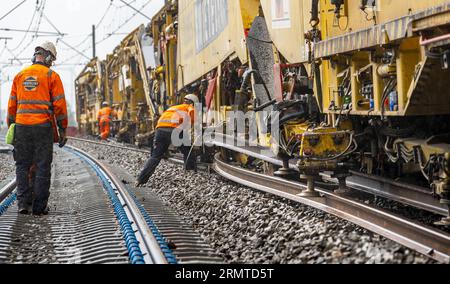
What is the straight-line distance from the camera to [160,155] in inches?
420

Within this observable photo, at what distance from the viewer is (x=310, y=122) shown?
7.48 metres

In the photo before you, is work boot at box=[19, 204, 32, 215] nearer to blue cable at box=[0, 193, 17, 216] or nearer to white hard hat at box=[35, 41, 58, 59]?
blue cable at box=[0, 193, 17, 216]

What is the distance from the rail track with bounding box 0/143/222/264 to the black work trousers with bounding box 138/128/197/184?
0.98 m

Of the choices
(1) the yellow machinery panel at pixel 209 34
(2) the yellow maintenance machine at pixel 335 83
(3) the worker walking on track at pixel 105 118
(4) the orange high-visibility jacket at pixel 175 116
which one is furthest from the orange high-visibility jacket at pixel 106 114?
(4) the orange high-visibility jacket at pixel 175 116

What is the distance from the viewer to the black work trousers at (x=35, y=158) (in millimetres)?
7176

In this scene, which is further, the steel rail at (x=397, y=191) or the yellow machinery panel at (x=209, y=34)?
the yellow machinery panel at (x=209, y=34)

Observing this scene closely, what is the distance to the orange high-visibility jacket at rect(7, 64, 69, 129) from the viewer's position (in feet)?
23.5

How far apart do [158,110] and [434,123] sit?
1237 cm

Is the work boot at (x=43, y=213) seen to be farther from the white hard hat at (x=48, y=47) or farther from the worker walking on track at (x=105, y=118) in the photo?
the worker walking on track at (x=105, y=118)

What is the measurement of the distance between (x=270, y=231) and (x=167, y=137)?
549 cm

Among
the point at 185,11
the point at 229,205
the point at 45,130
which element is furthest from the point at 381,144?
the point at 185,11

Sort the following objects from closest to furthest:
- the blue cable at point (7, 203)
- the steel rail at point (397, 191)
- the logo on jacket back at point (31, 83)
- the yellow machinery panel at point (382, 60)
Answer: the yellow machinery panel at point (382, 60), the steel rail at point (397, 191), the logo on jacket back at point (31, 83), the blue cable at point (7, 203)

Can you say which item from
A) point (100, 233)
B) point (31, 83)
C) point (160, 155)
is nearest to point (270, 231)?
point (100, 233)
